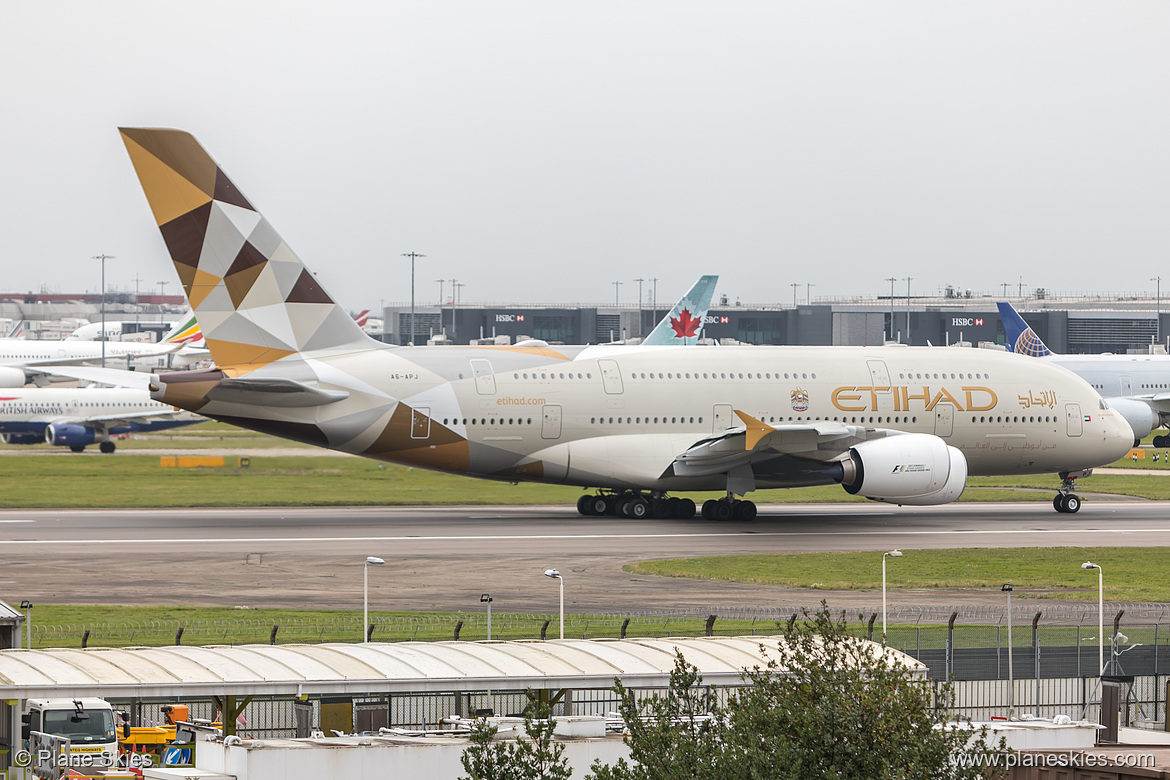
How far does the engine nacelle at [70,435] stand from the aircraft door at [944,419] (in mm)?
50531

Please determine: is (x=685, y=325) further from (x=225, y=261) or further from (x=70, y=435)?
(x=225, y=261)

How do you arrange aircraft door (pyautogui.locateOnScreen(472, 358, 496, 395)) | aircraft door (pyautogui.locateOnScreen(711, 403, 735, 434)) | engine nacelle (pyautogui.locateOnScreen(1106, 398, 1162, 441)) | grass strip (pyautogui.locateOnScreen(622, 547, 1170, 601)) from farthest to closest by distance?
engine nacelle (pyautogui.locateOnScreen(1106, 398, 1162, 441)) < aircraft door (pyautogui.locateOnScreen(711, 403, 735, 434)) < aircraft door (pyautogui.locateOnScreen(472, 358, 496, 395)) < grass strip (pyautogui.locateOnScreen(622, 547, 1170, 601))

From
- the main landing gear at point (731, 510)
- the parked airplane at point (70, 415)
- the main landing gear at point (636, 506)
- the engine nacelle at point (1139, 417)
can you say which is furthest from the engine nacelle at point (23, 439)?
the engine nacelle at point (1139, 417)

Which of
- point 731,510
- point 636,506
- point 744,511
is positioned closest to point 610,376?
point 636,506

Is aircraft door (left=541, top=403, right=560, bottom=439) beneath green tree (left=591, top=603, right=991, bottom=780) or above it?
above

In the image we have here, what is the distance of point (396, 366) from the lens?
43438 mm

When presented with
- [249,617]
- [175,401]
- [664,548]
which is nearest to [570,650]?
[249,617]

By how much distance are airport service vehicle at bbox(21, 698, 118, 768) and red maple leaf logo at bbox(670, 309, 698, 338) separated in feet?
260

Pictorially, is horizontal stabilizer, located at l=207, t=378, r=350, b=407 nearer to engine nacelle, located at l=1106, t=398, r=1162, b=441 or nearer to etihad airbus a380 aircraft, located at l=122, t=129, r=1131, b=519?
etihad airbus a380 aircraft, located at l=122, t=129, r=1131, b=519

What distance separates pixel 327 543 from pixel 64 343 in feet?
370

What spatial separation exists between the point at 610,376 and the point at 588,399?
114 cm

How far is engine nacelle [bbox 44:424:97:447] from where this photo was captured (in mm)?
79438

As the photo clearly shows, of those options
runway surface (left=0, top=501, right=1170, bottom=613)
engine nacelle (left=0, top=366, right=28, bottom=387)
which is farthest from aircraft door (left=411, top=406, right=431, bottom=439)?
engine nacelle (left=0, top=366, right=28, bottom=387)

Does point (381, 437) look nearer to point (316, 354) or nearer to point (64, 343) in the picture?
point (316, 354)
